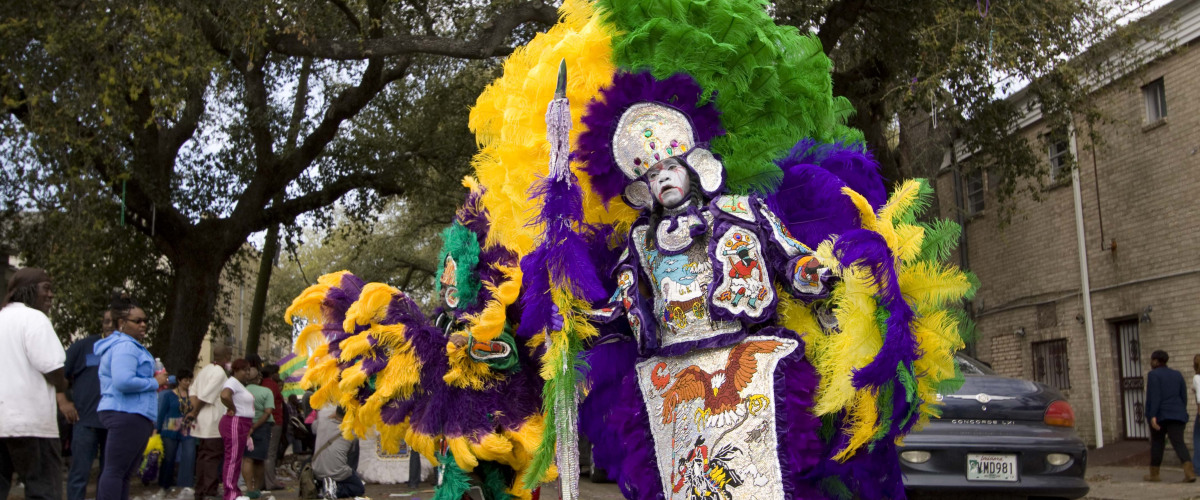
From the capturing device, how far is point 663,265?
14.0 feet

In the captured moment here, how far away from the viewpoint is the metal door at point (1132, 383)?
14750mm

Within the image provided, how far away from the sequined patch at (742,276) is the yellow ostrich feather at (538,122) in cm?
75

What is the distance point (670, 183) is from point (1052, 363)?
14.7 m

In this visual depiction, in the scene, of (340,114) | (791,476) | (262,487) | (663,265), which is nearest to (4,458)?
(663,265)

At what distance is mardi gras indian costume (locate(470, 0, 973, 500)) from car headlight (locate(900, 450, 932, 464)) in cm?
283

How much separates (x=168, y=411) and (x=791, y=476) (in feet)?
28.7

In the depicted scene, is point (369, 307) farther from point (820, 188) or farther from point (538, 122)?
point (820, 188)

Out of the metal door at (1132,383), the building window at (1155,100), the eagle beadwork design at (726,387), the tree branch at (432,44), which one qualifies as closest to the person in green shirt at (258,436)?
the tree branch at (432,44)

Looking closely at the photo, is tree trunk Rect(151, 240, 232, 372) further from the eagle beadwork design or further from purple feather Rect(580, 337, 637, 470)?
the eagle beadwork design

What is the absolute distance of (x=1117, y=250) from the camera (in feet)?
49.3

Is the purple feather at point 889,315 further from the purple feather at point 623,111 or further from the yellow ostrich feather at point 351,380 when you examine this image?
the yellow ostrich feather at point 351,380

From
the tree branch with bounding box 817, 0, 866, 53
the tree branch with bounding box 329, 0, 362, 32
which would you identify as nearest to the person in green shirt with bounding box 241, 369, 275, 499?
the tree branch with bounding box 329, 0, 362, 32

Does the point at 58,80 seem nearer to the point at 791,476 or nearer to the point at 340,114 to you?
the point at 340,114

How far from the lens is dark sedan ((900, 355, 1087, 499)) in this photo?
6.71 meters
